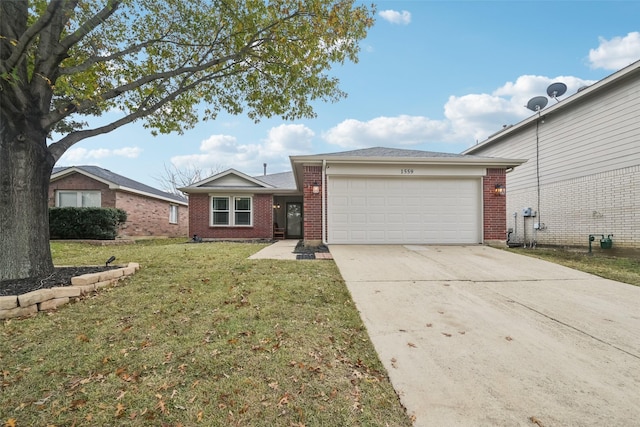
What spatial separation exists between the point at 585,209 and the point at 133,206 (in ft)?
65.6

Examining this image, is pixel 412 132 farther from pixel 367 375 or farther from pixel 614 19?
pixel 367 375

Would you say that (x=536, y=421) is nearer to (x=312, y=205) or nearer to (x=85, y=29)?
(x=85, y=29)

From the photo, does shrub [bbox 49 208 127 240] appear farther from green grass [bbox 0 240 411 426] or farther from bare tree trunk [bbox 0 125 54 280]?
green grass [bbox 0 240 411 426]

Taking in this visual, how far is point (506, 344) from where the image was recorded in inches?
120

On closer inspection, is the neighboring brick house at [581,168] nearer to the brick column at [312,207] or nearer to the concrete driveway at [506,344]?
the concrete driveway at [506,344]

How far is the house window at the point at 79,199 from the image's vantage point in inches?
583

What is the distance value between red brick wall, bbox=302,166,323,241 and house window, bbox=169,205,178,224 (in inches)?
581

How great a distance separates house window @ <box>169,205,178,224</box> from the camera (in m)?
20.6

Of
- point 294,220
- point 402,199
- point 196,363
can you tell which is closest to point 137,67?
point 196,363

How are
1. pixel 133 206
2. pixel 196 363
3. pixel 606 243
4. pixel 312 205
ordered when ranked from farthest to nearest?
pixel 133 206 → pixel 312 205 → pixel 606 243 → pixel 196 363

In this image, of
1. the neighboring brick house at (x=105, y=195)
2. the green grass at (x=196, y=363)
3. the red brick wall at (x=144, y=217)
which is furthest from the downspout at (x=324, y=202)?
the red brick wall at (x=144, y=217)

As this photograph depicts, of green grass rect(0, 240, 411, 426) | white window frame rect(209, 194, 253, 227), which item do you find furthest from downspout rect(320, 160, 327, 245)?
white window frame rect(209, 194, 253, 227)

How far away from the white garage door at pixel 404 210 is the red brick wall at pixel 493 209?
0.68ft

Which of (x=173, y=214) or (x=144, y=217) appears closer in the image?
(x=144, y=217)
